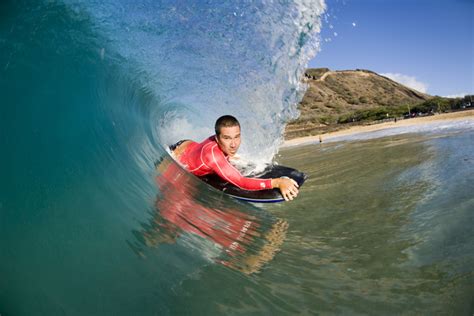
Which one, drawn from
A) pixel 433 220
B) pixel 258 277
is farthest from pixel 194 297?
pixel 433 220

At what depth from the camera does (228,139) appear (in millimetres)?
4055

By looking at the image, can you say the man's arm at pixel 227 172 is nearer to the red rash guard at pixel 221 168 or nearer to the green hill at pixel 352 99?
the red rash guard at pixel 221 168

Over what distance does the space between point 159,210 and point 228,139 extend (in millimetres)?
1350

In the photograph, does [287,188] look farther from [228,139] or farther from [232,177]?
[228,139]

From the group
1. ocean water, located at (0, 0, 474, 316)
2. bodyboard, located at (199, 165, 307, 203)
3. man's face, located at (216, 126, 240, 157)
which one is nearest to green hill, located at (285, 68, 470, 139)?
ocean water, located at (0, 0, 474, 316)

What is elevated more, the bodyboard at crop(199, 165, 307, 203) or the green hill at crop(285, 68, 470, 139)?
the green hill at crop(285, 68, 470, 139)

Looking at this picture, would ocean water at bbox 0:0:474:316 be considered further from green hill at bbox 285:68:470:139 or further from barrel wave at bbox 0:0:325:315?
green hill at bbox 285:68:470:139

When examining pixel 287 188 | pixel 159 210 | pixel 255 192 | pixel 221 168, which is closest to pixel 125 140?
pixel 221 168

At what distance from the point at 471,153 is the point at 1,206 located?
22.9 ft

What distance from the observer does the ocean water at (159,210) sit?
6.37 ft

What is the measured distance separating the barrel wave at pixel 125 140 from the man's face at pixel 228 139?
1.71ft

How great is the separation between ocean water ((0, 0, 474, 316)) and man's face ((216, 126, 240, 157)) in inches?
20.5

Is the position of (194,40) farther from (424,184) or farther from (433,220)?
(433,220)

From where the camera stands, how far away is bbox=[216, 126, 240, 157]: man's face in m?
4.02
